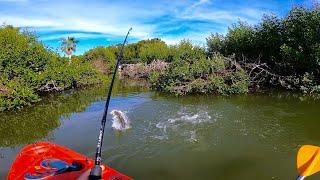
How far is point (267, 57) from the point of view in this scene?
20109 millimetres

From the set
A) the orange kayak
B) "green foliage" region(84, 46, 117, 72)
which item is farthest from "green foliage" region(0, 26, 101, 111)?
"green foliage" region(84, 46, 117, 72)

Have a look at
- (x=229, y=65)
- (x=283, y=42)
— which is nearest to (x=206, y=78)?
(x=229, y=65)

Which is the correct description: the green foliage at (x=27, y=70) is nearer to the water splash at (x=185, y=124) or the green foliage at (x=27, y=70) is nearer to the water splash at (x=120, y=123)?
the water splash at (x=120, y=123)

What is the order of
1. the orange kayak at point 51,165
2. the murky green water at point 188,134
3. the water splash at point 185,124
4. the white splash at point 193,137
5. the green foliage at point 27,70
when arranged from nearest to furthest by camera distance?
the orange kayak at point 51,165 < the murky green water at point 188,134 < the white splash at point 193,137 < the water splash at point 185,124 < the green foliage at point 27,70

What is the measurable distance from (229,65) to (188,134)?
9.12 meters

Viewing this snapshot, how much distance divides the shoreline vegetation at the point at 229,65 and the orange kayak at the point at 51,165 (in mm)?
8534

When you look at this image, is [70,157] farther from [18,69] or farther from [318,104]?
[18,69]

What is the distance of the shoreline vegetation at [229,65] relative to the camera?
16859 millimetres

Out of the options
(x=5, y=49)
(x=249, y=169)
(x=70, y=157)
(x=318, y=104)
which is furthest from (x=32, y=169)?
(x=5, y=49)

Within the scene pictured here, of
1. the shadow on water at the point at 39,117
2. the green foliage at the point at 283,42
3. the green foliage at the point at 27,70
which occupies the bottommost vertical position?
the shadow on water at the point at 39,117

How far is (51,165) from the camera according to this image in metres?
6.41

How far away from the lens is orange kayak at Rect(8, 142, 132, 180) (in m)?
5.89

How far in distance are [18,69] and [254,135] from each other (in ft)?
39.7

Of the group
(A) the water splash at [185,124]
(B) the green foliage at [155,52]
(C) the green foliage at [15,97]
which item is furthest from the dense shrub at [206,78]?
(B) the green foliage at [155,52]
